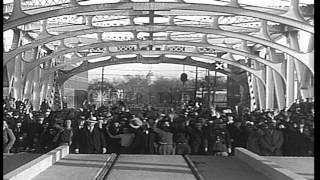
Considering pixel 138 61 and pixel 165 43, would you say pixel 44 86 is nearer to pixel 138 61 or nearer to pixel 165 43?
pixel 138 61

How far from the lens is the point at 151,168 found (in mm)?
12805

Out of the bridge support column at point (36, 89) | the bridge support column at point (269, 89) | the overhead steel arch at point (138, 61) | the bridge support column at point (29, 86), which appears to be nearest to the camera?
the bridge support column at point (29, 86)

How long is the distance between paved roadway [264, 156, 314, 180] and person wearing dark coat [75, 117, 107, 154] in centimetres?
529

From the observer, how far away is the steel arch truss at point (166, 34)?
2975 centimetres

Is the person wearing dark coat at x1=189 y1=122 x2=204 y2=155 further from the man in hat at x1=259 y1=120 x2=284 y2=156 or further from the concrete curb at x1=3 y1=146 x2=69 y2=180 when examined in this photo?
the concrete curb at x1=3 y1=146 x2=69 y2=180

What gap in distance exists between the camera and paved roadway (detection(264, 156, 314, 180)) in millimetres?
11609

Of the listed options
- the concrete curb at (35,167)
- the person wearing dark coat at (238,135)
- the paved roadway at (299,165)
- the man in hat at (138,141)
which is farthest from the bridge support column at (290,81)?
the concrete curb at (35,167)

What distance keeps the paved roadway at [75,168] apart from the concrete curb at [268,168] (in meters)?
3.28

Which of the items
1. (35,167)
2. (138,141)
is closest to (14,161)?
(35,167)

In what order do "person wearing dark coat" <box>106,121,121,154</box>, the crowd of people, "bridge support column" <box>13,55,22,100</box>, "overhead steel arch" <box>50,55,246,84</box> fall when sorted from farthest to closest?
"overhead steel arch" <box>50,55,246,84</box> < "bridge support column" <box>13,55,22,100</box> < "person wearing dark coat" <box>106,121,121,154</box> < the crowd of people

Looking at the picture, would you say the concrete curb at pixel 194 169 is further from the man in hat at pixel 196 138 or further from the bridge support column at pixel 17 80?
the bridge support column at pixel 17 80

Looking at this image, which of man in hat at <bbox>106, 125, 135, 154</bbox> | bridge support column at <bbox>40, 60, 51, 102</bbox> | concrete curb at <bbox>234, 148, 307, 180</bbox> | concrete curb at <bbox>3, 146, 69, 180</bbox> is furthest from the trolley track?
bridge support column at <bbox>40, 60, 51, 102</bbox>
